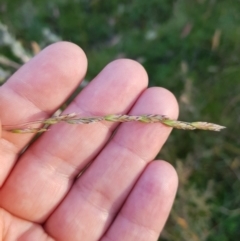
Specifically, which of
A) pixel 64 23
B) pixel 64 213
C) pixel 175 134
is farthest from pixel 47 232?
pixel 64 23

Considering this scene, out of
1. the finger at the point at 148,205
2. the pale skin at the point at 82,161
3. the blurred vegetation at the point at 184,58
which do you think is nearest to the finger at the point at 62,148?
the pale skin at the point at 82,161

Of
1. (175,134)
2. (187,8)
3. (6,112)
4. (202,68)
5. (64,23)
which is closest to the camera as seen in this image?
(6,112)

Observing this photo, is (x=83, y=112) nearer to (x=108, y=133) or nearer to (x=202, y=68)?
(x=108, y=133)

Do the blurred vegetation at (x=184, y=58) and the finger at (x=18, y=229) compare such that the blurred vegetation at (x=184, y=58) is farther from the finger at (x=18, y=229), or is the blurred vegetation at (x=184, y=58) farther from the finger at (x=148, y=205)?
the finger at (x=18, y=229)

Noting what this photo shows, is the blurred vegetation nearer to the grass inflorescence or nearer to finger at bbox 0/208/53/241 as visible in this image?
the grass inflorescence

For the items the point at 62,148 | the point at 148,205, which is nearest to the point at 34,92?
the point at 62,148
